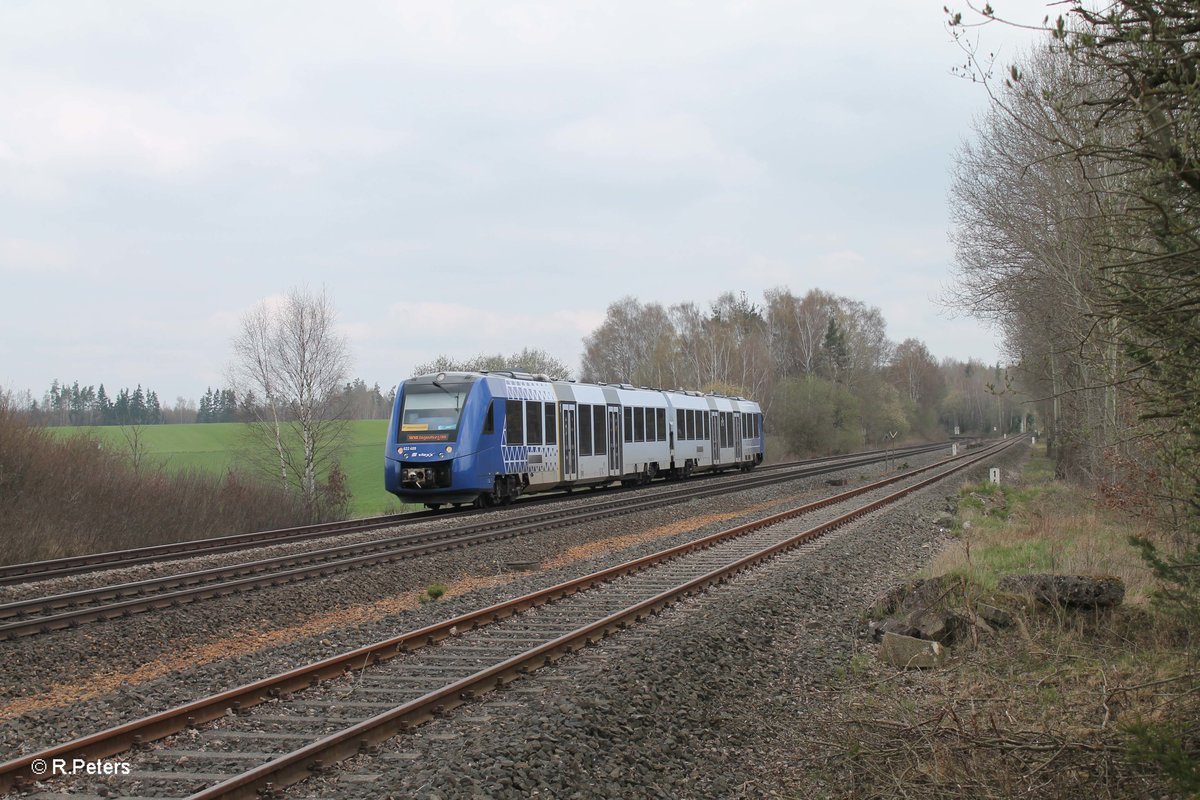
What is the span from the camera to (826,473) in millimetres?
38531

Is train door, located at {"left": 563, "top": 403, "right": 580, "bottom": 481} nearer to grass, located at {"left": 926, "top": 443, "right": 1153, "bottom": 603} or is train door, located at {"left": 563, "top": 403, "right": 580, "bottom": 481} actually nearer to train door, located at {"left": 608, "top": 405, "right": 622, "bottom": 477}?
train door, located at {"left": 608, "top": 405, "right": 622, "bottom": 477}

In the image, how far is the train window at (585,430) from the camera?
2716cm

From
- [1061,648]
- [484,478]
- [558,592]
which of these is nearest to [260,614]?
[558,592]

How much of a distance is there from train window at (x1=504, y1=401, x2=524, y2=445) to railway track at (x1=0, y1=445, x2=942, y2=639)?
87.7 inches

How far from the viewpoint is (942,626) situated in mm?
8906

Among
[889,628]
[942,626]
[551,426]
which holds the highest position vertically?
[551,426]

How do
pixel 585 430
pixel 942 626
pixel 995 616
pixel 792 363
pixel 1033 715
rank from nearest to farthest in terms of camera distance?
pixel 1033 715 → pixel 942 626 → pixel 995 616 → pixel 585 430 → pixel 792 363

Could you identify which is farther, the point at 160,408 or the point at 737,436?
the point at 160,408

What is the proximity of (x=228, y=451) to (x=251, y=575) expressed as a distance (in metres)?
43.8

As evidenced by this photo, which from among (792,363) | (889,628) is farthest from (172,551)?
(792,363)

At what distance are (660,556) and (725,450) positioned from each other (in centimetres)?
Answer: 2723

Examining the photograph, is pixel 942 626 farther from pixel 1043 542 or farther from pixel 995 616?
pixel 1043 542

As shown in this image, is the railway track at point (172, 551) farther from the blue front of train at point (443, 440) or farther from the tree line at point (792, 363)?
the tree line at point (792, 363)

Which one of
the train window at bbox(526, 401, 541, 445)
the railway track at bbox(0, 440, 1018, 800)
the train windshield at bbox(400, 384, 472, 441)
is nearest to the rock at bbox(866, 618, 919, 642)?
the railway track at bbox(0, 440, 1018, 800)
